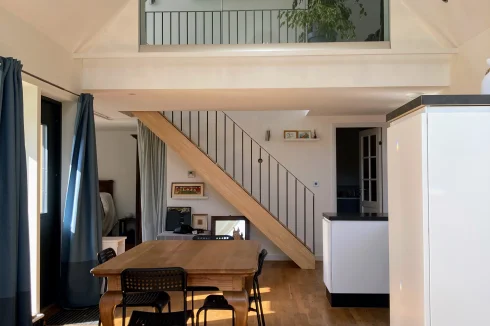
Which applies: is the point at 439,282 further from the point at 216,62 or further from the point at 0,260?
the point at 216,62

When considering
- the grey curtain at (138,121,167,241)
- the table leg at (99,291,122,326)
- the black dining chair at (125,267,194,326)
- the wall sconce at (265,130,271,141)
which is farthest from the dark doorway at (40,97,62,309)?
the wall sconce at (265,130,271,141)

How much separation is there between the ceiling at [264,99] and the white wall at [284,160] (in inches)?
29.8

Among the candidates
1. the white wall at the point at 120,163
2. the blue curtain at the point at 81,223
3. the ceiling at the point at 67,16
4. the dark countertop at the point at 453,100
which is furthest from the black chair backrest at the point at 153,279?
the white wall at the point at 120,163

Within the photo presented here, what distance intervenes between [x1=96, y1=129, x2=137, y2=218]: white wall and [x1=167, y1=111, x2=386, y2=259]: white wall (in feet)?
6.29

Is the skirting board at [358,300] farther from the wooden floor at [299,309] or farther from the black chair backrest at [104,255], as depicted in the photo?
the black chair backrest at [104,255]

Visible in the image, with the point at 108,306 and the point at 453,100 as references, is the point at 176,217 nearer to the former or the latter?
the point at 108,306


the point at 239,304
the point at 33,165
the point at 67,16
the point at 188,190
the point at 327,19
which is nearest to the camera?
the point at 239,304

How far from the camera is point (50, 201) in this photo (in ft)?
15.6

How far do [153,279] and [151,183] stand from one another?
513 centimetres

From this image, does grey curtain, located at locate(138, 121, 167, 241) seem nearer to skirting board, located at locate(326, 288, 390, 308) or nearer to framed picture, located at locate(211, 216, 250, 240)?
framed picture, located at locate(211, 216, 250, 240)

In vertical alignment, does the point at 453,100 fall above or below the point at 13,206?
above

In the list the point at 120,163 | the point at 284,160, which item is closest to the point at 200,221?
the point at 284,160

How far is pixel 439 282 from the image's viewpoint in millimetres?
2170

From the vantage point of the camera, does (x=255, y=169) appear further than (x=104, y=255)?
Yes
